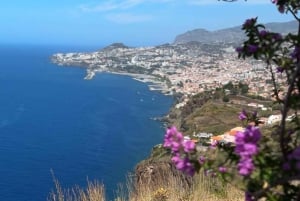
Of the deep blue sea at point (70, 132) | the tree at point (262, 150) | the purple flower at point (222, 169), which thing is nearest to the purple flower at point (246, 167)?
the tree at point (262, 150)

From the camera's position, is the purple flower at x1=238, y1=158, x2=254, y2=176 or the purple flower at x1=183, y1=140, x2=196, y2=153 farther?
the purple flower at x1=183, y1=140, x2=196, y2=153

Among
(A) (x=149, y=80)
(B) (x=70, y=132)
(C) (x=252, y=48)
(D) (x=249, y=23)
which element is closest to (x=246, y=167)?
(C) (x=252, y=48)

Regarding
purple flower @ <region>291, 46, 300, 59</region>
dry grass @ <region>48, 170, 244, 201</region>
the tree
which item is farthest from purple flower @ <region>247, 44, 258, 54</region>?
dry grass @ <region>48, 170, 244, 201</region>

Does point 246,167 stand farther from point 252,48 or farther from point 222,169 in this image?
point 252,48

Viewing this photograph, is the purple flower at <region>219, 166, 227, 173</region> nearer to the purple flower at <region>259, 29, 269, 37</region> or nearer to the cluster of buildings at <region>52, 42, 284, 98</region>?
the purple flower at <region>259, 29, 269, 37</region>

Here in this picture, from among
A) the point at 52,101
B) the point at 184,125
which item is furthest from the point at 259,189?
the point at 52,101

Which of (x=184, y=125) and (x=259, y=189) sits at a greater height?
(x=259, y=189)

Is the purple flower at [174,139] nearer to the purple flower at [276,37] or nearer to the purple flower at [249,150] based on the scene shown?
the purple flower at [249,150]

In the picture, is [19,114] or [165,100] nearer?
[19,114]

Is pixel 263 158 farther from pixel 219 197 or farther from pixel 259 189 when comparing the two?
pixel 219 197
